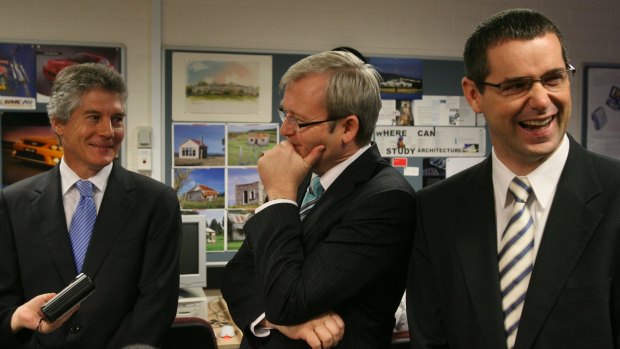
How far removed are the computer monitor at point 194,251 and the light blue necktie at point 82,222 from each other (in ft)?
4.85

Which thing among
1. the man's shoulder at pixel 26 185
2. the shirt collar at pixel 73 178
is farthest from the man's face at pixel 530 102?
the man's shoulder at pixel 26 185

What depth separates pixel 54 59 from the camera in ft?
12.1

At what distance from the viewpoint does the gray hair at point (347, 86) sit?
146 cm

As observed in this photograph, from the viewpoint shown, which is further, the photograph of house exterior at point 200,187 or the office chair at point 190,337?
the photograph of house exterior at point 200,187

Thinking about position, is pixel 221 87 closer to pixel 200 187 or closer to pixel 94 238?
pixel 200 187

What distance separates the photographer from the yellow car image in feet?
12.0

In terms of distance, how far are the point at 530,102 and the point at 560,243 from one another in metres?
0.28

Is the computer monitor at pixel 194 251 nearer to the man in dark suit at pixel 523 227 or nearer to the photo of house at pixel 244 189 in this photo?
the photo of house at pixel 244 189

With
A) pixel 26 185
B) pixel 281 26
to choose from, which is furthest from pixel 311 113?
pixel 281 26

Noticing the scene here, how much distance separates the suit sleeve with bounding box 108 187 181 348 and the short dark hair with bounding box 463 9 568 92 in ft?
3.29

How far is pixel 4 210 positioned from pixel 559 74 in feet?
4.99

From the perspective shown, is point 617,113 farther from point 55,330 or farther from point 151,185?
point 55,330

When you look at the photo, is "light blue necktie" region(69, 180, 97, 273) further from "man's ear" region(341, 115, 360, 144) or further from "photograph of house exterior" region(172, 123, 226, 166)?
"photograph of house exterior" region(172, 123, 226, 166)

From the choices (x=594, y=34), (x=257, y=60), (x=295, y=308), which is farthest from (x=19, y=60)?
(x=594, y=34)
